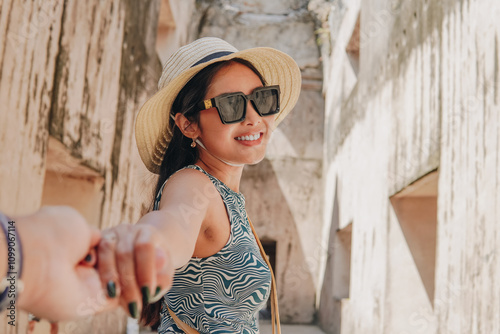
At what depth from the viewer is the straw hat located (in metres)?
1.72

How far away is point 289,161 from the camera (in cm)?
1160

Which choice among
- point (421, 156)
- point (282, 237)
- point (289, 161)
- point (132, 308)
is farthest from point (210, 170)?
point (289, 161)

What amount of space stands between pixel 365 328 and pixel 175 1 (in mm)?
5838

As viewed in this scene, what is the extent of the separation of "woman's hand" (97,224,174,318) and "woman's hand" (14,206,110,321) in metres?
0.02

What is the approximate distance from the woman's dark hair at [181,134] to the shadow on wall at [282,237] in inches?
362

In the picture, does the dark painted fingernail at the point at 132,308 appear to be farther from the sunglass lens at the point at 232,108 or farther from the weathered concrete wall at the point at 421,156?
the weathered concrete wall at the point at 421,156

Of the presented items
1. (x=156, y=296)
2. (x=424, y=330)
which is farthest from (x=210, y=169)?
(x=424, y=330)

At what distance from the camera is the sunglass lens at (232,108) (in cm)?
168

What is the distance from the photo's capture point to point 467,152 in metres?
3.37

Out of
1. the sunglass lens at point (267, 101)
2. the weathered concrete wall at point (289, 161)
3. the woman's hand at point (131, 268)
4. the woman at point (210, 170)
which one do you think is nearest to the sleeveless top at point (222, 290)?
the woman at point (210, 170)

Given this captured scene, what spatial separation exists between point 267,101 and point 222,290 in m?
0.59

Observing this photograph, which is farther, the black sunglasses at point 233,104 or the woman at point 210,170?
the black sunglasses at point 233,104

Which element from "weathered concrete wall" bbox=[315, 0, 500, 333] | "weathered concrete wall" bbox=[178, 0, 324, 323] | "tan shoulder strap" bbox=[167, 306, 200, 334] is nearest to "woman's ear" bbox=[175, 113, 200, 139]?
"tan shoulder strap" bbox=[167, 306, 200, 334]

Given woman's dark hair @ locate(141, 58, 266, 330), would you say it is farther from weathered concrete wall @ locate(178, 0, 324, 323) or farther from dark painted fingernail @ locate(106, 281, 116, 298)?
weathered concrete wall @ locate(178, 0, 324, 323)
